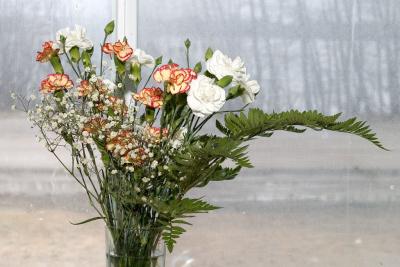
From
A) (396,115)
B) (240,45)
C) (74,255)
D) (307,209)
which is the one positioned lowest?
(74,255)

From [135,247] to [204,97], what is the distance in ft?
1.11

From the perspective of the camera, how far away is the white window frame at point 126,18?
2400mm

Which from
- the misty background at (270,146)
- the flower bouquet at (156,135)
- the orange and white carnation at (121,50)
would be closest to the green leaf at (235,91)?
Answer: the flower bouquet at (156,135)

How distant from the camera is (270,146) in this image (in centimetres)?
245

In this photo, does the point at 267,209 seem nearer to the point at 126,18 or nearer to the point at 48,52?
the point at 126,18

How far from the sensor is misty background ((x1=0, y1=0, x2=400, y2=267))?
7.95 ft

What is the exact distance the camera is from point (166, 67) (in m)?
1.51

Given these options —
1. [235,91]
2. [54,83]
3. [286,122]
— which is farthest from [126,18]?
[286,122]

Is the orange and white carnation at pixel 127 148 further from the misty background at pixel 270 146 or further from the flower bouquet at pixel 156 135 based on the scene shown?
the misty background at pixel 270 146

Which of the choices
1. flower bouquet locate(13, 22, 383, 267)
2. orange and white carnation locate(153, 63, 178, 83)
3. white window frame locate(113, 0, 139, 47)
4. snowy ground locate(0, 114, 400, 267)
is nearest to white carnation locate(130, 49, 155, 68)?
flower bouquet locate(13, 22, 383, 267)

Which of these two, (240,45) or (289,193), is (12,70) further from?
(289,193)

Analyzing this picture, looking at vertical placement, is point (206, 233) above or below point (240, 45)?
below

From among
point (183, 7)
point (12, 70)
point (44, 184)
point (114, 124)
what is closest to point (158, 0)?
point (183, 7)

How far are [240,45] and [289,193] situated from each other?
500 mm
